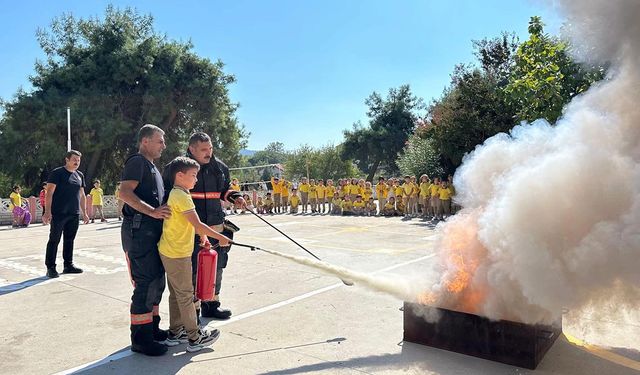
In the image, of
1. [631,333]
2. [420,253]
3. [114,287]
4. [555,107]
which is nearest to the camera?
[631,333]

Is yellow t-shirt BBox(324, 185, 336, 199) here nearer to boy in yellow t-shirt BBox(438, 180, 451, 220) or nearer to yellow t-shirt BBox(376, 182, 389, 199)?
yellow t-shirt BBox(376, 182, 389, 199)

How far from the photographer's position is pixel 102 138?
26.4 meters

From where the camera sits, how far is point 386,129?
45656mm

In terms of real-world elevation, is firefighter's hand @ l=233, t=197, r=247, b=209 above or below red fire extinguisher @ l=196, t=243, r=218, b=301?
above

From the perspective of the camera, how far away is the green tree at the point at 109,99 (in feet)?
85.1

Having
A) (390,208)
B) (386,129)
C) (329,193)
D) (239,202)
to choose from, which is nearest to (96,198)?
A: (329,193)

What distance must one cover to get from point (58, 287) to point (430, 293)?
17.1 feet

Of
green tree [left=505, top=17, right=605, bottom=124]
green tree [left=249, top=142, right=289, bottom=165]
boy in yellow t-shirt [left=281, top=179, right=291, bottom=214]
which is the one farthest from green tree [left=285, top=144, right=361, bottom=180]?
green tree [left=249, top=142, right=289, bottom=165]

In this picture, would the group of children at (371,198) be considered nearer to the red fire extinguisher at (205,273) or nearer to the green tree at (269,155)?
the red fire extinguisher at (205,273)

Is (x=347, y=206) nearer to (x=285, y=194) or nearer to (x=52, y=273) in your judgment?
(x=285, y=194)

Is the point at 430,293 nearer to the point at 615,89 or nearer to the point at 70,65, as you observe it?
the point at 615,89

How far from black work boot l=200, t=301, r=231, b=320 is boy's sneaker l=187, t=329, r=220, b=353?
2.32ft

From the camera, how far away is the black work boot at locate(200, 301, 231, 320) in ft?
16.6

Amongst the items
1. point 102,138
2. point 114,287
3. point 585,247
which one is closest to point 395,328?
point 585,247
